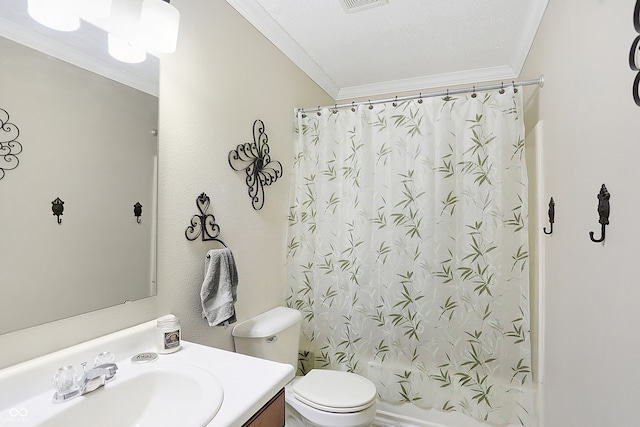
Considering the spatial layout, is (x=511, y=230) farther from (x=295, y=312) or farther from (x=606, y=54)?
(x=295, y=312)

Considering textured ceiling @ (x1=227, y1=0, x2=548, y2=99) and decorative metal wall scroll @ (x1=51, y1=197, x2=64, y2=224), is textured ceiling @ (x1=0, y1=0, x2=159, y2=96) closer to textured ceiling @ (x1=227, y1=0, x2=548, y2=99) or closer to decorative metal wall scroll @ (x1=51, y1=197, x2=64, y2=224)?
decorative metal wall scroll @ (x1=51, y1=197, x2=64, y2=224)

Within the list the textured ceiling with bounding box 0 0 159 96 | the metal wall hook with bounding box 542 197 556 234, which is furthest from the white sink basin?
the metal wall hook with bounding box 542 197 556 234

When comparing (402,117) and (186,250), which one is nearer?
(186,250)

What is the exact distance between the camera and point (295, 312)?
191 cm

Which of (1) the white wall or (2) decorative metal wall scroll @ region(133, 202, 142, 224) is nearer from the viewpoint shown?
(1) the white wall

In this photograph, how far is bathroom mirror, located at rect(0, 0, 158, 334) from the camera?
829 mm

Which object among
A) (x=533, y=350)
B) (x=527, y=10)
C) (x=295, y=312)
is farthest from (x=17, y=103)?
(x=533, y=350)

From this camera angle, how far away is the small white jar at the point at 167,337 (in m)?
1.11

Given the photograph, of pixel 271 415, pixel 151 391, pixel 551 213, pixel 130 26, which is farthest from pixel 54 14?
pixel 551 213

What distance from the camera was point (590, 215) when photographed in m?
1.05

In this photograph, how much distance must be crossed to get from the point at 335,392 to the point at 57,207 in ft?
4.63

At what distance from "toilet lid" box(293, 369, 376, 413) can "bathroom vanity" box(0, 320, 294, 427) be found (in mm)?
622

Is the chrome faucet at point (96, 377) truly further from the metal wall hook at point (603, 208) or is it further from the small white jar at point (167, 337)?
the metal wall hook at point (603, 208)

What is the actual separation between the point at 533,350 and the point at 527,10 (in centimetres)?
184
